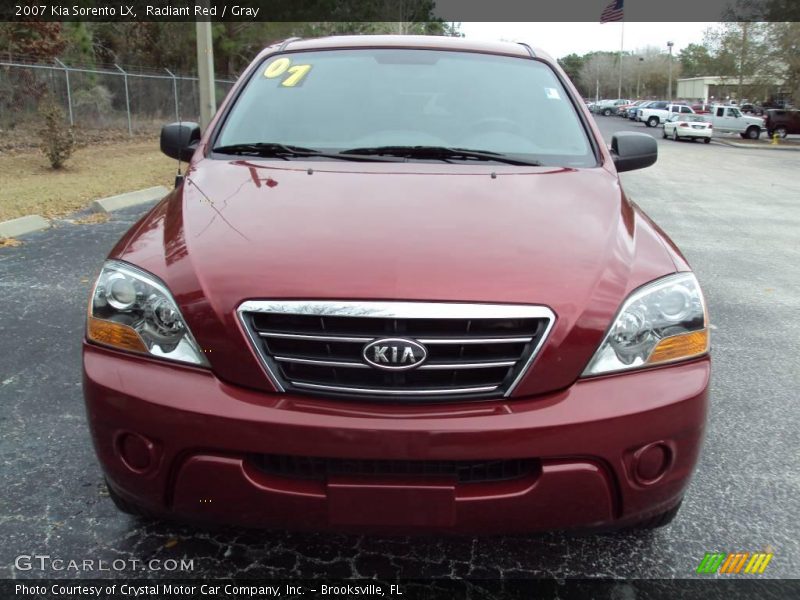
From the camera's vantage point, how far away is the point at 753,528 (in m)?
2.59

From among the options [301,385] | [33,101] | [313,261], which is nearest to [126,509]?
[301,385]

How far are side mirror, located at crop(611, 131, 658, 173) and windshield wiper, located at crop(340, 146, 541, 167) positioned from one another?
2.54 feet

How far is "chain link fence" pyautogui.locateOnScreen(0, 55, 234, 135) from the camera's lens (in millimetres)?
17344

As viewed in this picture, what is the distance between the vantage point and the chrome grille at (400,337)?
1.89m

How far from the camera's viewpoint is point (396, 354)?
1.88 meters

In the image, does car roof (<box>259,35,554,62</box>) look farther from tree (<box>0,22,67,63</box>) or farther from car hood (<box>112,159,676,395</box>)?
tree (<box>0,22,67,63</box>)

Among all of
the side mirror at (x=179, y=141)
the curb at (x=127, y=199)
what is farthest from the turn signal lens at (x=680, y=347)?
the curb at (x=127, y=199)

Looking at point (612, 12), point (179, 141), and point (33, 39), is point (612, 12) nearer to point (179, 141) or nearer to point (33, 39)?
point (33, 39)

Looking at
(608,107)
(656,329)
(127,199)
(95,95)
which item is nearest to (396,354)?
(656,329)

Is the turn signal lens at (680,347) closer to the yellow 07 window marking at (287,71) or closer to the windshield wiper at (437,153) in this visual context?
the windshield wiper at (437,153)

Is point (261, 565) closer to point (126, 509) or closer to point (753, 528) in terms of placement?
point (126, 509)

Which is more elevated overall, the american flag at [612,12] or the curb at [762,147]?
the american flag at [612,12]

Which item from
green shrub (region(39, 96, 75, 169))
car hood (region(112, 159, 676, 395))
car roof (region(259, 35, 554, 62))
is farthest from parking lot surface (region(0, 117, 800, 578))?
green shrub (region(39, 96, 75, 169))

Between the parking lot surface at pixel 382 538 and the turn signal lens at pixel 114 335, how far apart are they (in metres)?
0.63
